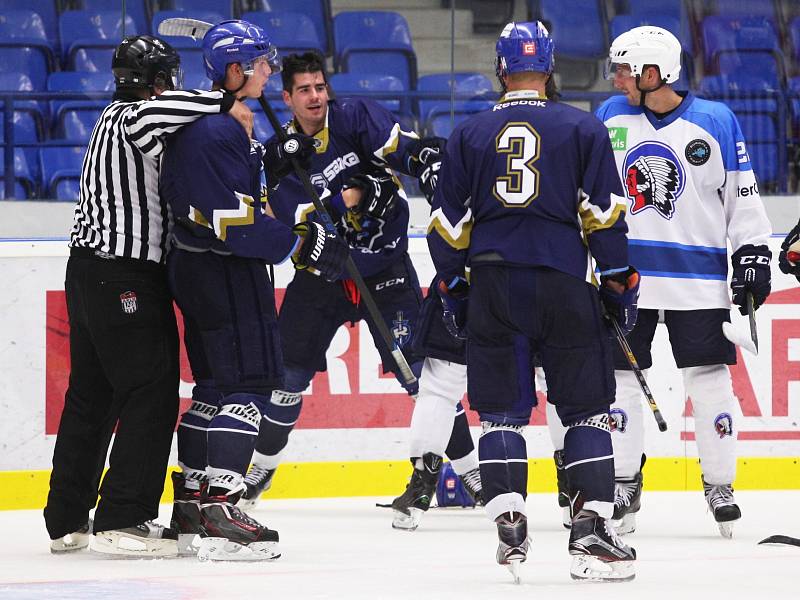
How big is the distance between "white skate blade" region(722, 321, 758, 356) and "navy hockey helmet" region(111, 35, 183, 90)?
167 centimetres

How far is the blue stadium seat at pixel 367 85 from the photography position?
589cm

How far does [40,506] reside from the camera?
4.84 metres

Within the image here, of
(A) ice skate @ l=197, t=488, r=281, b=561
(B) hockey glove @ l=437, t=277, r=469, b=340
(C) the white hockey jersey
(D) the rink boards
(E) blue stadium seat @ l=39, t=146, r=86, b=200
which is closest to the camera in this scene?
(B) hockey glove @ l=437, t=277, r=469, b=340

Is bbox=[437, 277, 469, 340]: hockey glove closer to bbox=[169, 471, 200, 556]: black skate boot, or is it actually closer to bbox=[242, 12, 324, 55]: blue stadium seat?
bbox=[169, 471, 200, 556]: black skate boot

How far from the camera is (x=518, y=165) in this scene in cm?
325

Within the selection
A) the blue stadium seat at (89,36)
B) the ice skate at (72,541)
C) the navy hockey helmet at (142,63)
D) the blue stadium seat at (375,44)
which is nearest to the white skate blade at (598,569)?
the ice skate at (72,541)

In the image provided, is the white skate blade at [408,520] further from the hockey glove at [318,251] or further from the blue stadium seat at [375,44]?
the blue stadium seat at [375,44]

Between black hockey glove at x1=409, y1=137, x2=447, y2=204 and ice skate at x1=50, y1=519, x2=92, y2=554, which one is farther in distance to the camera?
black hockey glove at x1=409, y1=137, x2=447, y2=204

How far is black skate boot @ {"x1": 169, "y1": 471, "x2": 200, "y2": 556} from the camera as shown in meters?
3.79

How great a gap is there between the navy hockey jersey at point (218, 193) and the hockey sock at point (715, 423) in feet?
4.39

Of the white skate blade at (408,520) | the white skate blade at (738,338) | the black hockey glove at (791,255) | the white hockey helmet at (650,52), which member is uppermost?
the white hockey helmet at (650,52)

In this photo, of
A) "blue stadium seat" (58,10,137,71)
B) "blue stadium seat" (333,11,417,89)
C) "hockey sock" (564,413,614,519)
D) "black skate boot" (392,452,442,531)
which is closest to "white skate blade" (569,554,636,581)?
"hockey sock" (564,413,614,519)

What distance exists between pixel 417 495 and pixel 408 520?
8 centimetres

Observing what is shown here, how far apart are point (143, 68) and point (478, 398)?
123 cm
